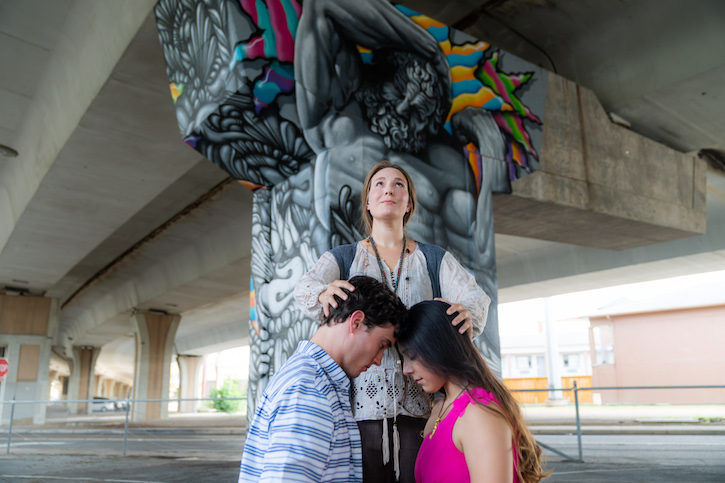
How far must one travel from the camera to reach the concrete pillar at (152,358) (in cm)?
3030

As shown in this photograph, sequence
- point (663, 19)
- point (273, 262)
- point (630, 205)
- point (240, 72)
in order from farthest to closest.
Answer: point (630, 205) → point (663, 19) → point (273, 262) → point (240, 72)

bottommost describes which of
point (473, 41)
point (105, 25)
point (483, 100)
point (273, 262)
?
point (273, 262)

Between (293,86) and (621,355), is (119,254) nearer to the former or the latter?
(293,86)

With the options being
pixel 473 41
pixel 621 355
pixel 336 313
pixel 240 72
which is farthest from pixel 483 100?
pixel 621 355

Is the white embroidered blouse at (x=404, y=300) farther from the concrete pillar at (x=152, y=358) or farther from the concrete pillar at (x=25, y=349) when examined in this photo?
the concrete pillar at (x=152, y=358)

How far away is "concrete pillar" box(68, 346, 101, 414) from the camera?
54.9 meters

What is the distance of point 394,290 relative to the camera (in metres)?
2.83

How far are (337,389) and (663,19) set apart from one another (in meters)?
8.79

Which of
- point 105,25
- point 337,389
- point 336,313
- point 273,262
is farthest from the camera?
point 105,25

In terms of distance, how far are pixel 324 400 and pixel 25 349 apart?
Answer: 28426mm

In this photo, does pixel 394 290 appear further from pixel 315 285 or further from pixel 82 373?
pixel 82 373

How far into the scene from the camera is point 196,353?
5697 centimetres

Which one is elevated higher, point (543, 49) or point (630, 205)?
point (543, 49)

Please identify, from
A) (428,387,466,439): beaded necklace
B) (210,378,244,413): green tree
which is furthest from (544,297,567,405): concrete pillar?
(428,387,466,439): beaded necklace
